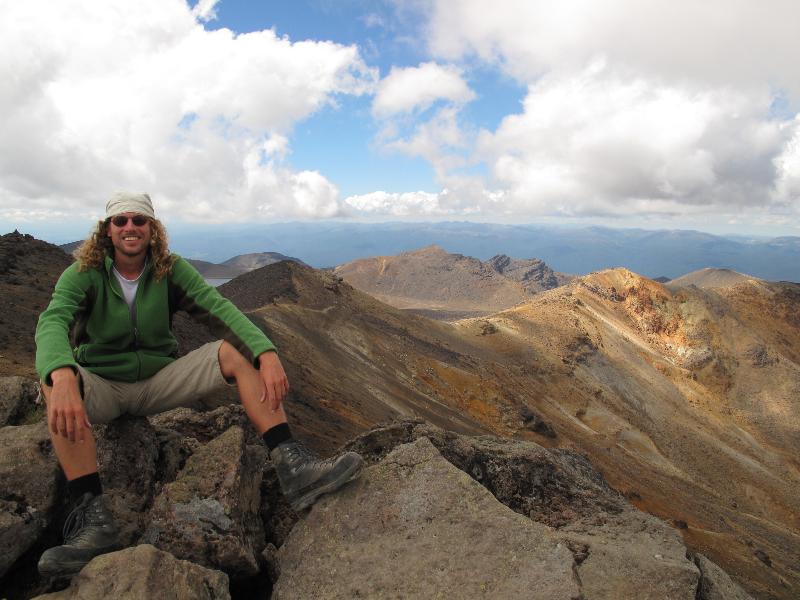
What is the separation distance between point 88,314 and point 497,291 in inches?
7840

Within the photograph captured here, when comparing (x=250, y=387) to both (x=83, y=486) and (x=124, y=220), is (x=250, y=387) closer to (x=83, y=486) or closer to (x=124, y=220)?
(x=83, y=486)

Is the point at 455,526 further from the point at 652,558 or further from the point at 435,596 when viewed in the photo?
the point at 652,558

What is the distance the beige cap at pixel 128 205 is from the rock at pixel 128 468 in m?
2.19

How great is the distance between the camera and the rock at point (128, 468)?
4.65 m

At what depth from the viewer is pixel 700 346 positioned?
70.1 meters

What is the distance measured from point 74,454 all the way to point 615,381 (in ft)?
186

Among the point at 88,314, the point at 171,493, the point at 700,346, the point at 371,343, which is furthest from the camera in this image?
the point at 700,346

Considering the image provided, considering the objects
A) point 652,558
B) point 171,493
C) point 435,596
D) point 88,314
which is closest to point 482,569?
point 435,596

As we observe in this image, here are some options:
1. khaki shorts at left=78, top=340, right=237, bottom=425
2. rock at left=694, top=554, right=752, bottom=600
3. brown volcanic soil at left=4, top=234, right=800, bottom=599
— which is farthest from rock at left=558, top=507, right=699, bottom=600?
brown volcanic soil at left=4, top=234, right=800, bottom=599

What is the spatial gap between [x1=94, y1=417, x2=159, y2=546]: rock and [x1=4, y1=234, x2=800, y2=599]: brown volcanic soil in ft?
30.2

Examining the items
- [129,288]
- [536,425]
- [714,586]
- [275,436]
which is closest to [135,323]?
[129,288]

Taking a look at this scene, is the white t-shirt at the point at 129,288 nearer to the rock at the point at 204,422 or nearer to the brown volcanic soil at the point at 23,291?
the rock at the point at 204,422

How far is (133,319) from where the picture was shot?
5.15 m

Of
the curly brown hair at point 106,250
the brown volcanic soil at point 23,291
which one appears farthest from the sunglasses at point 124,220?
the brown volcanic soil at point 23,291
